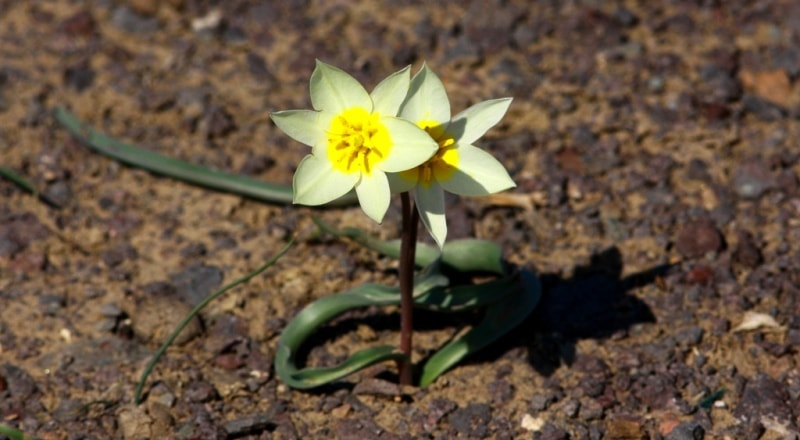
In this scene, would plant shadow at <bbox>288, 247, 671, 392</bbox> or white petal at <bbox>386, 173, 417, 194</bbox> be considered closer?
white petal at <bbox>386, 173, 417, 194</bbox>

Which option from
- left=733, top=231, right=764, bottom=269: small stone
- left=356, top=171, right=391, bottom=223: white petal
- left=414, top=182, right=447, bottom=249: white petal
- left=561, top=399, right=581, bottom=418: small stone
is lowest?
left=561, top=399, right=581, bottom=418: small stone

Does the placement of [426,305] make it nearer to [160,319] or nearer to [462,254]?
[462,254]

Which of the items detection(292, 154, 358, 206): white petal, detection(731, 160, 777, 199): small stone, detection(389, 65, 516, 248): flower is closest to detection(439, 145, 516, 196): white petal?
detection(389, 65, 516, 248): flower

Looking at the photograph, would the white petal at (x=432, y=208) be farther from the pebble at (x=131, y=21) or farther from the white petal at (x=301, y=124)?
the pebble at (x=131, y=21)

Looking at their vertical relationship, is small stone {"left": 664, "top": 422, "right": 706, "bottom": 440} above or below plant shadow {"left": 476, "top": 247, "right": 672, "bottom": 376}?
below

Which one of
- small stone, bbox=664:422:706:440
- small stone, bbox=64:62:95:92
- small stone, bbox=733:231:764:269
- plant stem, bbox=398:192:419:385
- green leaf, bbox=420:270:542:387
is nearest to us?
plant stem, bbox=398:192:419:385

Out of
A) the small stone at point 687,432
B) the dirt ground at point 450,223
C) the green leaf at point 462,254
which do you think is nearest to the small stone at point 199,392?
the dirt ground at point 450,223

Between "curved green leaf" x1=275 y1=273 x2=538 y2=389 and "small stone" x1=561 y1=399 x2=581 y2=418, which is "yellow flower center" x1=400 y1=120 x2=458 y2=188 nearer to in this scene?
"curved green leaf" x1=275 y1=273 x2=538 y2=389

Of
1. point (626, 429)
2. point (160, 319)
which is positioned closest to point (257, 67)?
point (160, 319)
